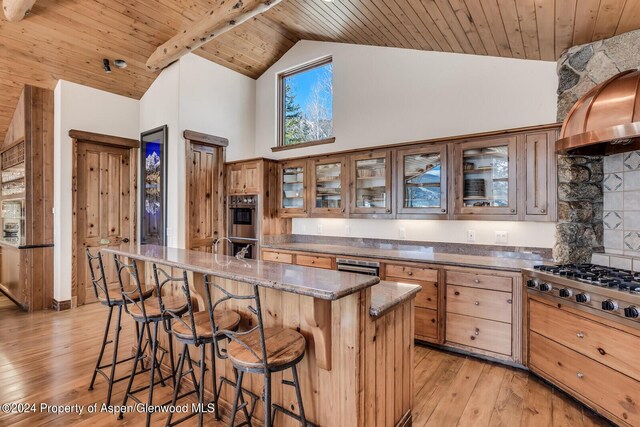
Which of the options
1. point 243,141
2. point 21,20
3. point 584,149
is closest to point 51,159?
point 21,20

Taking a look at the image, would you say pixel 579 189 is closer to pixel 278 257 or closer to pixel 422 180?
pixel 422 180

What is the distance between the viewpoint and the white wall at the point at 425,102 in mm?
3295

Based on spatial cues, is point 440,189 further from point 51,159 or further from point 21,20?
point 51,159

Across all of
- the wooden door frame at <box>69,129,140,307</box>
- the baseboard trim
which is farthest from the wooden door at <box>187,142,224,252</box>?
the baseboard trim

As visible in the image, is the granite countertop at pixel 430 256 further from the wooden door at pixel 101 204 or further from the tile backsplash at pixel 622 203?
the wooden door at pixel 101 204

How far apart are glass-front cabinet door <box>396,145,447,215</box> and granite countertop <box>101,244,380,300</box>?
2.10 metres

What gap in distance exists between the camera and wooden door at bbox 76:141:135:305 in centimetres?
480

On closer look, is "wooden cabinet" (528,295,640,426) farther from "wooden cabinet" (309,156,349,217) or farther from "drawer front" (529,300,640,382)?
"wooden cabinet" (309,156,349,217)

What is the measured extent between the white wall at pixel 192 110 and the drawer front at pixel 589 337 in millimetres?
4176

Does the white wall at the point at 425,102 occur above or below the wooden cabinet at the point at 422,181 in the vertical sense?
above

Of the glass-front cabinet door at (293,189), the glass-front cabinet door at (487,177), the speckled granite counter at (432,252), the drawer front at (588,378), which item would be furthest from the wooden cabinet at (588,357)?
the glass-front cabinet door at (293,189)

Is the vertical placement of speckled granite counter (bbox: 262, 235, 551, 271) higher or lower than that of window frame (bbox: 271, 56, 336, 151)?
lower

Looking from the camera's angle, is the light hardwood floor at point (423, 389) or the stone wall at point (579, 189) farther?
the stone wall at point (579, 189)

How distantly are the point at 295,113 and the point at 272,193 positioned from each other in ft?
4.65
